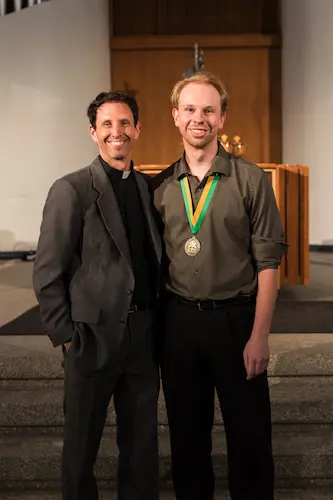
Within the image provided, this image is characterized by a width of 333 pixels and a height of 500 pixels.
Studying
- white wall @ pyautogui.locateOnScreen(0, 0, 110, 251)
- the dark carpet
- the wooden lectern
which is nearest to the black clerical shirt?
the dark carpet

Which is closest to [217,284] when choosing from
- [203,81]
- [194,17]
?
[203,81]

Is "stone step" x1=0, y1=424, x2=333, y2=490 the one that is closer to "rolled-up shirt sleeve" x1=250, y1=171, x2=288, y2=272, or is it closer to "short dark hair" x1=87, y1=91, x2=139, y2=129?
"rolled-up shirt sleeve" x1=250, y1=171, x2=288, y2=272

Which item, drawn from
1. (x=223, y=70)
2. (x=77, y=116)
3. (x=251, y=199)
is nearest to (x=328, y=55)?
(x=223, y=70)

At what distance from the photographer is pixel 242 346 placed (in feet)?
6.42

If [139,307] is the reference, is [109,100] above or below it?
above

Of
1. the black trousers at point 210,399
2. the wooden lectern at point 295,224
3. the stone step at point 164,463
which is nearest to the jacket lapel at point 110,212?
the black trousers at point 210,399

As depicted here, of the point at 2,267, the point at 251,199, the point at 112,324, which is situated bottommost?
the point at 2,267

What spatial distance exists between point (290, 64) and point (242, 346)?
21.2 ft

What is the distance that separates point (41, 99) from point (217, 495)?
6.01 meters

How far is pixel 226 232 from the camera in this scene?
192 centimetres

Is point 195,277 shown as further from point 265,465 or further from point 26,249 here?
point 26,249

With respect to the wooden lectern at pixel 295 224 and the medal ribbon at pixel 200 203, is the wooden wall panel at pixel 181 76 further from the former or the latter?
the medal ribbon at pixel 200 203

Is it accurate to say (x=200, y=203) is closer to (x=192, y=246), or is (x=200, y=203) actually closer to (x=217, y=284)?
(x=192, y=246)

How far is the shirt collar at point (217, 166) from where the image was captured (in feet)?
6.27
